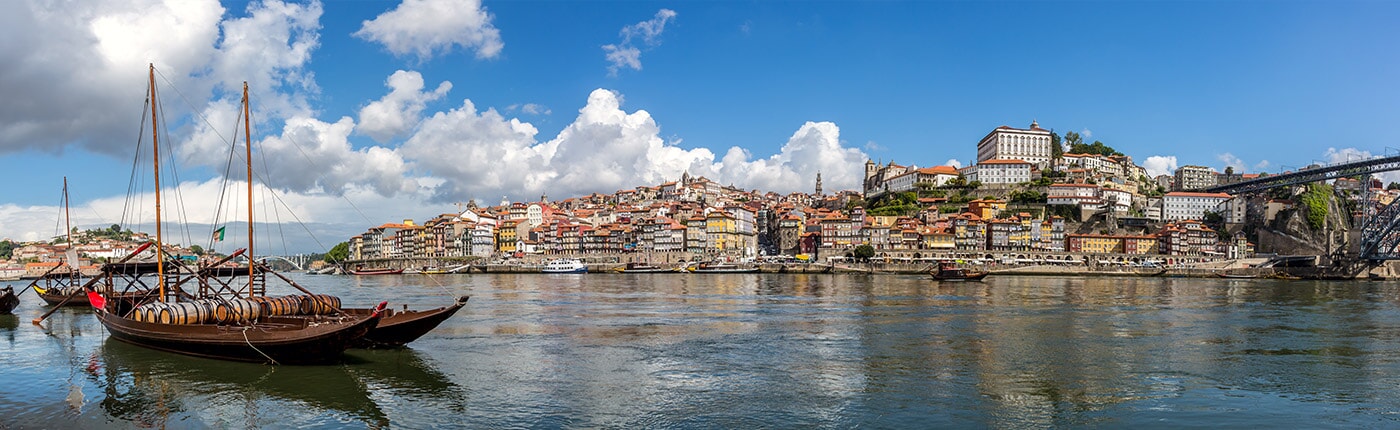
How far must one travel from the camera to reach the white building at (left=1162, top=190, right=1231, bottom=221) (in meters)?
98.9

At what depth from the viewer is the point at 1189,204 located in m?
99.6

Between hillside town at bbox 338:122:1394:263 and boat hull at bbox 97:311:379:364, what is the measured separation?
238 ft

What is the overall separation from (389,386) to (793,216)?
89.8 metres

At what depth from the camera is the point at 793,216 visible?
10169cm

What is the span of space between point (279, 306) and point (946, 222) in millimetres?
83144

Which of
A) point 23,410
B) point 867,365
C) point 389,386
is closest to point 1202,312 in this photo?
point 867,365

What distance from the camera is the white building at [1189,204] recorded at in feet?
325

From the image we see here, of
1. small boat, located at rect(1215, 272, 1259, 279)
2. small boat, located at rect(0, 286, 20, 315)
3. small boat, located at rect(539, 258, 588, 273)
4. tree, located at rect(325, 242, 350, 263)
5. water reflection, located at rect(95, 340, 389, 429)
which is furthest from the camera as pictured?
tree, located at rect(325, 242, 350, 263)

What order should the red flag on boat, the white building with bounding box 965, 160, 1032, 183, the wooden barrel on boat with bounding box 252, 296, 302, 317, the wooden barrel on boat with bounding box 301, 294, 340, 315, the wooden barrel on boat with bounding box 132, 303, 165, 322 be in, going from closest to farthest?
the wooden barrel on boat with bounding box 132, 303, 165, 322 < the wooden barrel on boat with bounding box 252, 296, 302, 317 < the wooden barrel on boat with bounding box 301, 294, 340, 315 < the red flag on boat < the white building with bounding box 965, 160, 1032, 183

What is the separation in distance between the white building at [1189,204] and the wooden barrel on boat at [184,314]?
105 meters

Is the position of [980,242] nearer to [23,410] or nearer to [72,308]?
[72,308]

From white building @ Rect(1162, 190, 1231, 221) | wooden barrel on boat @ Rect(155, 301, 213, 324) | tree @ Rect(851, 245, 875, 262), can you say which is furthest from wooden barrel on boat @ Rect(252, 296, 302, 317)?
white building @ Rect(1162, 190, 1231, 221)

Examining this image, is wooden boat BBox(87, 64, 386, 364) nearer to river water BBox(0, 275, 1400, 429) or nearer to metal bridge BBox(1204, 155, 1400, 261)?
river water BBox(0, 275, 1400, 429)

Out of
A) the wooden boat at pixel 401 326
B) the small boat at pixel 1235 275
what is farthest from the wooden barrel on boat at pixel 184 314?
the small boat at pixel 1235 275
